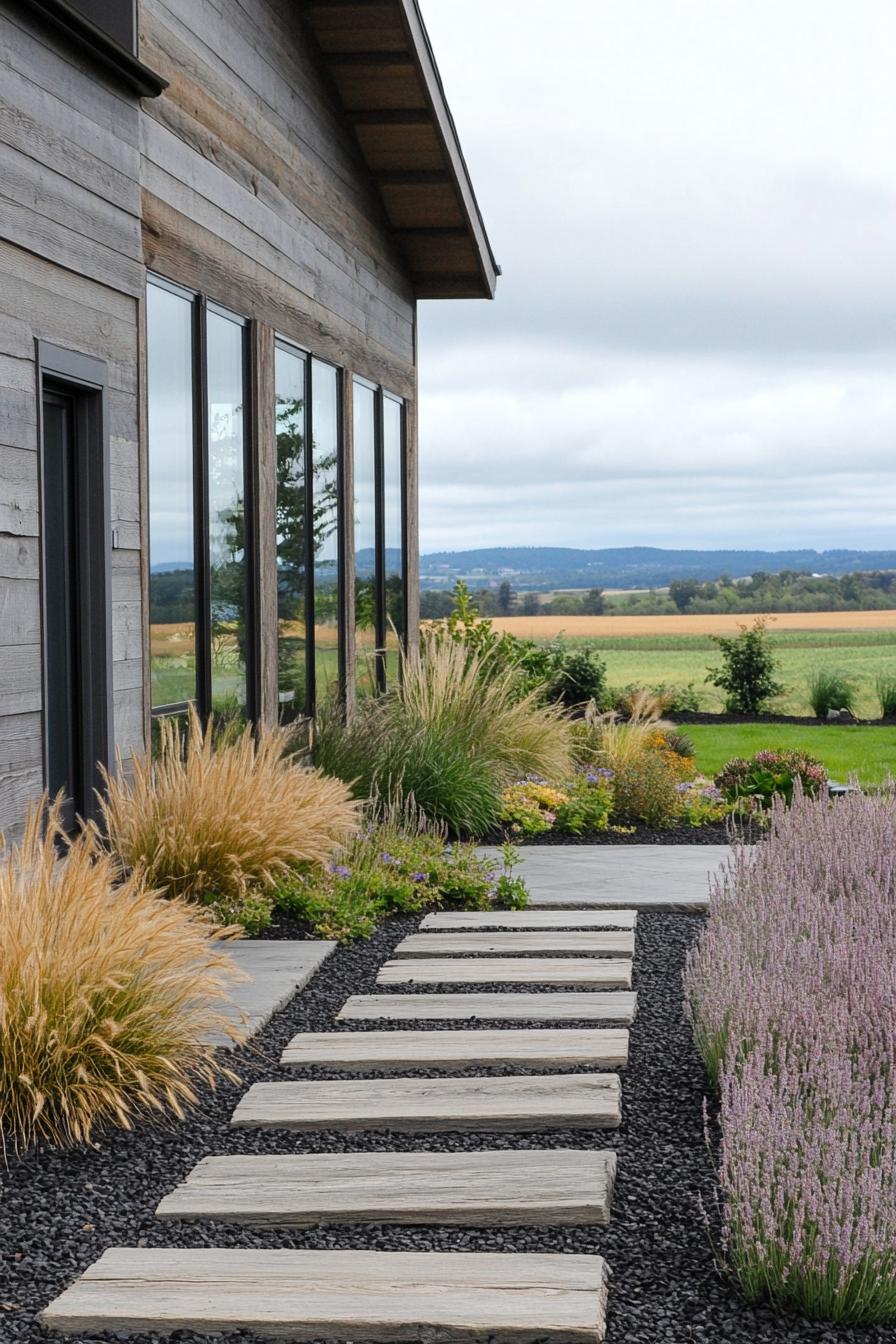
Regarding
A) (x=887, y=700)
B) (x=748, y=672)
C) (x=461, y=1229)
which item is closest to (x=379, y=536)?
(x=461, y=1229)

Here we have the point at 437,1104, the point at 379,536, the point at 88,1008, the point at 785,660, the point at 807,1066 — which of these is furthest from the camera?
the point at 785,660

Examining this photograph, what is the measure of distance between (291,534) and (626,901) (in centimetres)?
362

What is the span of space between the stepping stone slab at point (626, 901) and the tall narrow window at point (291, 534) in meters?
2.68

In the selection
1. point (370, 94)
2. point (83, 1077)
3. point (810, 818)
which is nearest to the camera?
point (83, 1077)

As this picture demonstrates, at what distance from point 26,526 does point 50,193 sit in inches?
49.7

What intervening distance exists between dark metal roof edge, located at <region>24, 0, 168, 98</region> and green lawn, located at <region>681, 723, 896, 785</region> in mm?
8603

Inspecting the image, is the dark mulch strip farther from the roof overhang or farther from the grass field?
the roof overhang

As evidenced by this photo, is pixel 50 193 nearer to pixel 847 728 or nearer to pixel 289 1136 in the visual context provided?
pixel 289 1136

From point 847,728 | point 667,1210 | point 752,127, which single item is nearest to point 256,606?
point 667,1210

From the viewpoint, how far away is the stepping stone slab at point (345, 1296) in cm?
247

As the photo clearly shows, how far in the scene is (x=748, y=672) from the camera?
62.1ft

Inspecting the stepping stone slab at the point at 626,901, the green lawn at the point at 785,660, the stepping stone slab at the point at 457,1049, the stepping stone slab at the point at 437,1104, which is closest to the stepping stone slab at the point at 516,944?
the stepping stone slab at the point at 626,901

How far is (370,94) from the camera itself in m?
9.61

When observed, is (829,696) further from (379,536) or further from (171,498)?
(171,498)
